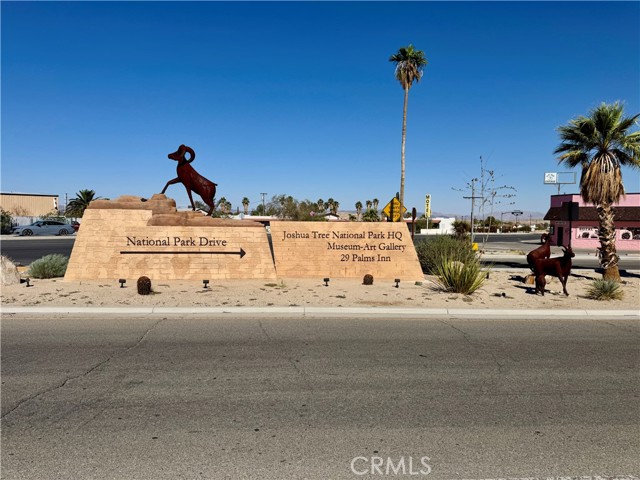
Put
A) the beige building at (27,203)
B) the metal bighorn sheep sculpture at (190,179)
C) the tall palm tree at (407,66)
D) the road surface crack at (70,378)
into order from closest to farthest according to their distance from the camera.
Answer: the road surface crack at (70,378) < the metal bighorn sheep sculpture at (190,179) < the tall palm tree at (407,66) < the beige building at (27,203)

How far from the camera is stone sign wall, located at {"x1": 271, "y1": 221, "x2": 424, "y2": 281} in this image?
15.2 metres

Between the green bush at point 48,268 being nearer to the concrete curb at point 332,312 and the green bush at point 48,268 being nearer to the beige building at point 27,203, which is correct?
the concrete curb at point 332,312

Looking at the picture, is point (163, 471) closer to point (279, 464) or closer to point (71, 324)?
point (279, 464)

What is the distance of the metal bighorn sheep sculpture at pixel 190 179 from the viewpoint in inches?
586

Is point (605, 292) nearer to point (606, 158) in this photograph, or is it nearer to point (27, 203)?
point (606, 158)

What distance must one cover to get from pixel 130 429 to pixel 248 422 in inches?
44.8

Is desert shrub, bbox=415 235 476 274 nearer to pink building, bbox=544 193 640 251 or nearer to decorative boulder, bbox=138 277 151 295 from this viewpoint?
decorative boulder, bbox=138 277 151 295

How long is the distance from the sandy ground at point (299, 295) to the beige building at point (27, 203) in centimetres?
7935

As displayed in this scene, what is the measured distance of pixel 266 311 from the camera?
984cm

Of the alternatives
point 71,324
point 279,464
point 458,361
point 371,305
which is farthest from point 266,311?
point 279,464

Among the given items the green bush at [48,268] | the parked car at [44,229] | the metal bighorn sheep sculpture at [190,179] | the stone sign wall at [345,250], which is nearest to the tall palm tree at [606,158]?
the stone sign wall at [345,250]

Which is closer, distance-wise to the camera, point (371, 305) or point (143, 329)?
point (143, 329)

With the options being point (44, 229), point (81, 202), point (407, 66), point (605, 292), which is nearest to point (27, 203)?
point (81, 202)

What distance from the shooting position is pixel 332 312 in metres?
9.88
